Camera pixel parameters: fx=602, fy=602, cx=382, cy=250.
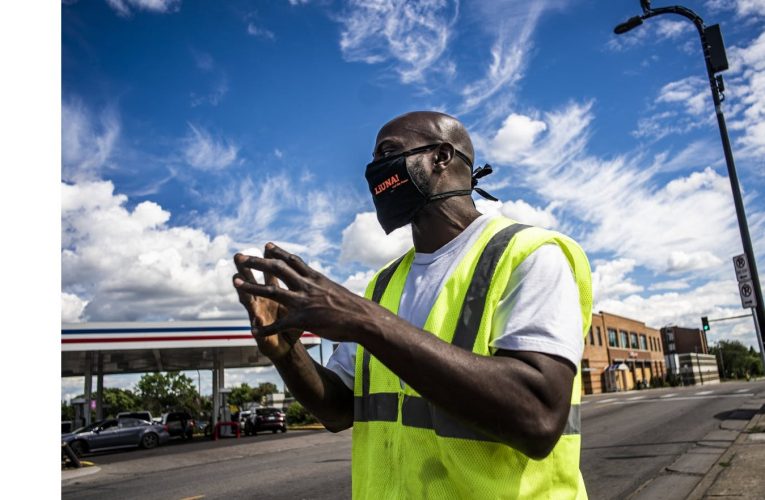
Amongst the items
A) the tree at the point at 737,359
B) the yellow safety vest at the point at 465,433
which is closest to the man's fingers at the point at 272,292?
the yellow safety vest at the point at 465,433

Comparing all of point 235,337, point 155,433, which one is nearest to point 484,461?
point 155,433

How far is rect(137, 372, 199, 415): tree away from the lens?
8338cm

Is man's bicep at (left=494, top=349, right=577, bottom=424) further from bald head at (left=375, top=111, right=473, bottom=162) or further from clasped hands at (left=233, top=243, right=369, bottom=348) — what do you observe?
bald head at (left=375, top=111, right=473, bottom=162)

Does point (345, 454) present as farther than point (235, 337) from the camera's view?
No

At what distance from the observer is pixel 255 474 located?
10.8 metres

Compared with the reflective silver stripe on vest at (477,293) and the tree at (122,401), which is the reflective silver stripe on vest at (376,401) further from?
the tree at (122,401)

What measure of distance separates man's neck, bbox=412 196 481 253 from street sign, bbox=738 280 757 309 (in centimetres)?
934

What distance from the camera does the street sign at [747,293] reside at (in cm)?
941

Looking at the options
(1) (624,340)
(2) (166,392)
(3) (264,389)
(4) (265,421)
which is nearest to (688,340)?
(1) (624,340)

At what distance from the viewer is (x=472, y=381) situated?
3.91 ft

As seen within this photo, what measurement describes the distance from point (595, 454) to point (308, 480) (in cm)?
510

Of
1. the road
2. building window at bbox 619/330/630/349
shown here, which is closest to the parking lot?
the road

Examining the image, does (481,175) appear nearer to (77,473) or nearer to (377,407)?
(377,407)
